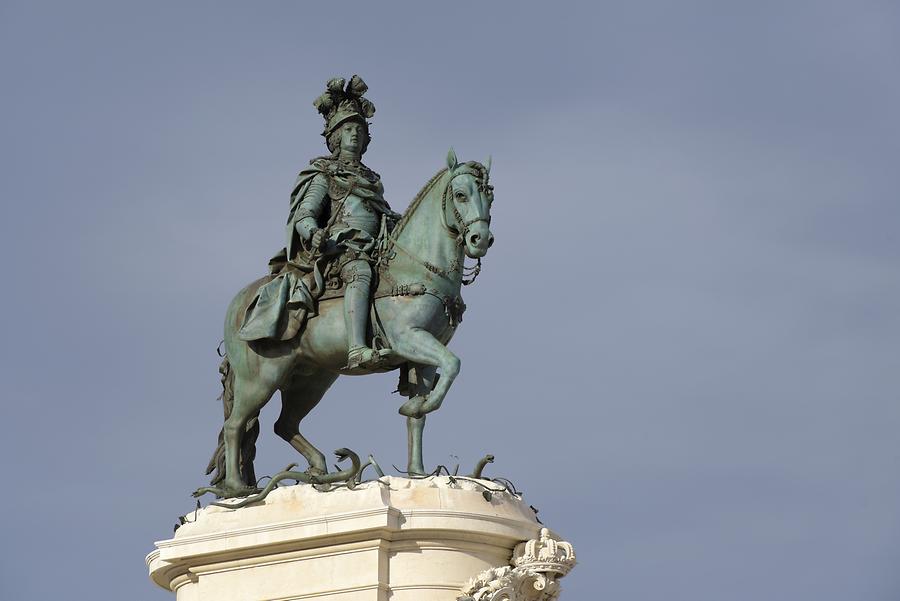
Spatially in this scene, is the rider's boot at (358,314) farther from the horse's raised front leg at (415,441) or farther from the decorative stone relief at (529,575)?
the decorative stone relief at (529,575)

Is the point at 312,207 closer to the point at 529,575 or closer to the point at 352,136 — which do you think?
the point at 352,136

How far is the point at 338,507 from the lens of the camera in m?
28.3

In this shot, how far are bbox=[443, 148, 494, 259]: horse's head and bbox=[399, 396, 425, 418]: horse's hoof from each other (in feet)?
5.32

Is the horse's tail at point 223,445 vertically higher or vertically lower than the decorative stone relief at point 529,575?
higher

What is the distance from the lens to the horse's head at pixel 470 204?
28.7m

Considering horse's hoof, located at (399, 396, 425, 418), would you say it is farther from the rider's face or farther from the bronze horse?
the rider's face

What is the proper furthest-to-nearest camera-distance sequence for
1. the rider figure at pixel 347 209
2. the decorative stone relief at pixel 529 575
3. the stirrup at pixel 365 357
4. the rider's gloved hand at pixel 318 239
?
the rider's gloved hand at pixel 318 239 → the rider figure at pixel 347 209 → the stirrup at pixel 365 357 → the decorative stone relief at pixel 529 575

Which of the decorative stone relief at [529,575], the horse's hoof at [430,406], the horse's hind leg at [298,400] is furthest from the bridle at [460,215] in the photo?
the decorative stone relief at [529,575]

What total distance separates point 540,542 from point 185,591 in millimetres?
3866

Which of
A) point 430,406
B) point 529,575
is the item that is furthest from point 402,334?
point 529,575

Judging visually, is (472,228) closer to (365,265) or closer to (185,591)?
(365,265)

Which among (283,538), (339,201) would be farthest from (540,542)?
(339,201)

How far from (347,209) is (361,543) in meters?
3.96

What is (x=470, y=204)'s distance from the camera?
2878 centimetres
